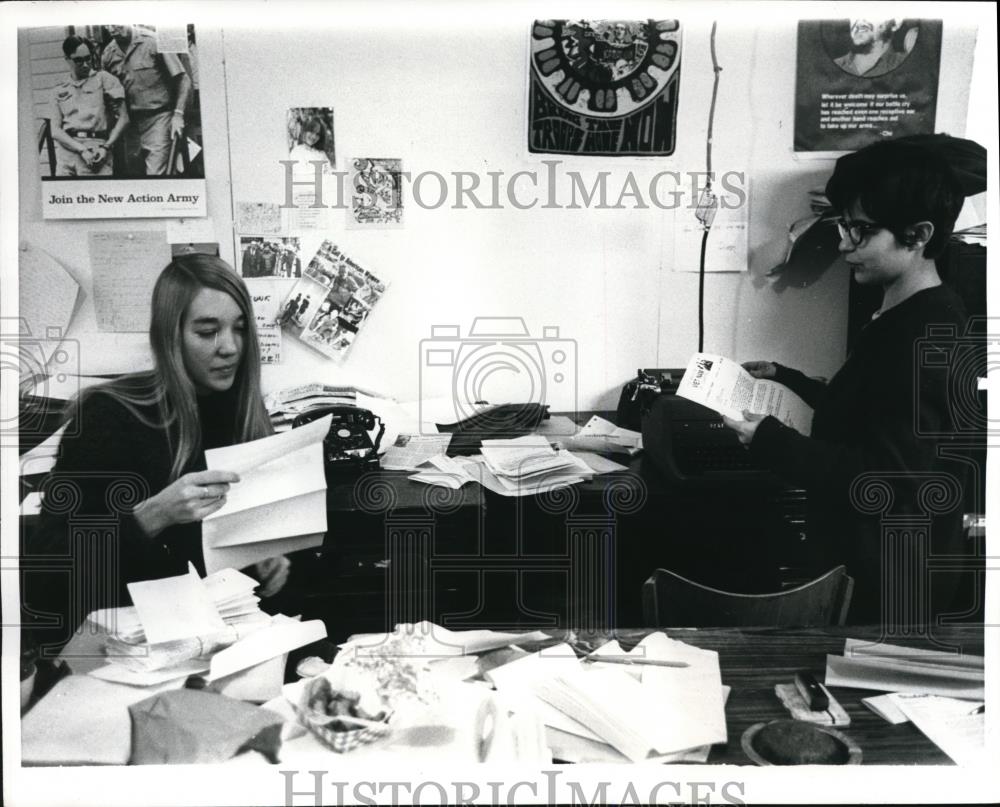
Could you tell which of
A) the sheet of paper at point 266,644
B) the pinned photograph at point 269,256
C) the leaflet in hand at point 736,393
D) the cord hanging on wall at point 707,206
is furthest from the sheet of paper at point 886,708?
the pinned photograph at point 269,256

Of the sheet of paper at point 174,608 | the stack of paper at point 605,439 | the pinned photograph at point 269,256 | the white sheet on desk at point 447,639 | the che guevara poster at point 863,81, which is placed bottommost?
the white sheet on desk at point 447,639

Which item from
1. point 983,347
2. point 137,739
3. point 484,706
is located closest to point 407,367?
point 484,706

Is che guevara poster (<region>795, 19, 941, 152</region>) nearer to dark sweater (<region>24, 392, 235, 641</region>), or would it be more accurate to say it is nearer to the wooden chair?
the wooden chair

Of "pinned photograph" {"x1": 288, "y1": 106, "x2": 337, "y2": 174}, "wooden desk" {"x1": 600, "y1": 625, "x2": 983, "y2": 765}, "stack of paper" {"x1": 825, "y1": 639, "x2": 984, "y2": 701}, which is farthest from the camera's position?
"pinned photograph" {"x1": 288, "y1": 106, "x2": 337, "y2": 174}

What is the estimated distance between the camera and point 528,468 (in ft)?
5.98

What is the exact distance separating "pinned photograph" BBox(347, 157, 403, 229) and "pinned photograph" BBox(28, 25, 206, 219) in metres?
0.33

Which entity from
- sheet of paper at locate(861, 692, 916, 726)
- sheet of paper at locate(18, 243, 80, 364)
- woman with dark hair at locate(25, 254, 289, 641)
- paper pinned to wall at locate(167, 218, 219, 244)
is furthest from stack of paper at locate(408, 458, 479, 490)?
sheet of paper at locate(861, 692, 916, 726)

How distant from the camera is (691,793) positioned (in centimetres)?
170

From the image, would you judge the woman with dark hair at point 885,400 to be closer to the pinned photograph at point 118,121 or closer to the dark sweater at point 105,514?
the dark sweater at point 105,514

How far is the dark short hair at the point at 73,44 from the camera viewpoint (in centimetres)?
175

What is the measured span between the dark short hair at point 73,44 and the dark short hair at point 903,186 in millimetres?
1638

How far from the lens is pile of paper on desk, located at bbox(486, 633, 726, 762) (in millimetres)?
1628

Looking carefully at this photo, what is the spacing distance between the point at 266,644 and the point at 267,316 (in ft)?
2.38

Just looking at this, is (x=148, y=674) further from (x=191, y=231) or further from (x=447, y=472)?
(x=191, y=231)
